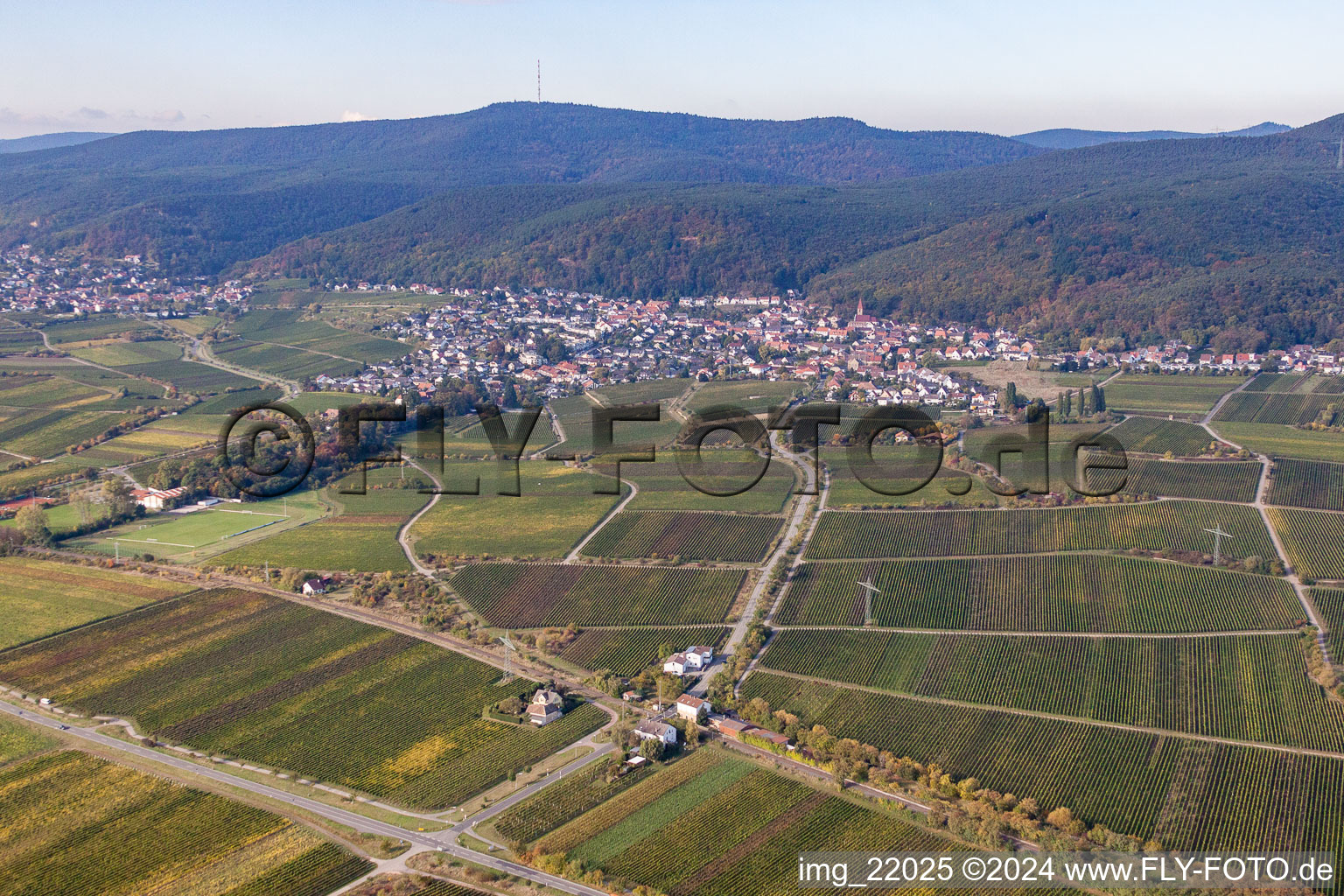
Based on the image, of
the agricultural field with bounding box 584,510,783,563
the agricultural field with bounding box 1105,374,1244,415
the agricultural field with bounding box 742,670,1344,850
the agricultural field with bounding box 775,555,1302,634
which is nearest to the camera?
the agricultural field with bounding box 742,670,1344,850

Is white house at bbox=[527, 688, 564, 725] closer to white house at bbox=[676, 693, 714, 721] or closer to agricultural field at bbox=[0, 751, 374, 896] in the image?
white house at bbox=[676, 693, 714, 721]

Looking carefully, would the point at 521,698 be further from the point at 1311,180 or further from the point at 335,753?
the point at 1311,180

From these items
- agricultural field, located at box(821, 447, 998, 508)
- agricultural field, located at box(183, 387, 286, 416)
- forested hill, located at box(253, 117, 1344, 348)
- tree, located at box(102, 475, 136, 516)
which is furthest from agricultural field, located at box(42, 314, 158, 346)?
agricultural field, located at box(821, 447, 998, 508)

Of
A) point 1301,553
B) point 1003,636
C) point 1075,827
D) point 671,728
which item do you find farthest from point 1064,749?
point 1301,553

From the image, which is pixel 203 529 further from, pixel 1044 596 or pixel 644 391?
pixel 644 391

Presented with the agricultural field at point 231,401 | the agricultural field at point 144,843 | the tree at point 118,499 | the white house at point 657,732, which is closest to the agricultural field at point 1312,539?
the white house at point 657,732
